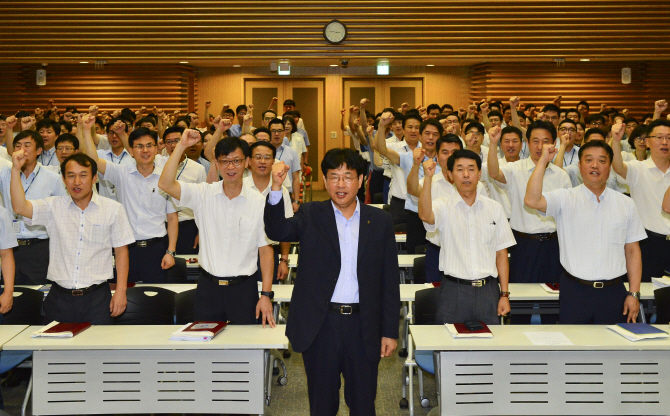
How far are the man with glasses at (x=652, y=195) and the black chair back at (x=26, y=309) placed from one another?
4854 millimetres

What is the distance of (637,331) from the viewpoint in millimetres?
3578

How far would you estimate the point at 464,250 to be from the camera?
3820mm

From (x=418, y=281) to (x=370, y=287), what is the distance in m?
2.16

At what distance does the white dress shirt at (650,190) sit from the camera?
5.27 m

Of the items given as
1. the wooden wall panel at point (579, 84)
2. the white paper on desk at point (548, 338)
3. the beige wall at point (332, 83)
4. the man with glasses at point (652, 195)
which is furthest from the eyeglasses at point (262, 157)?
the beige wall at point (332, 83)

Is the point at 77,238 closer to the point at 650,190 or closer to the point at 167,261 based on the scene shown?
the point at 167,261

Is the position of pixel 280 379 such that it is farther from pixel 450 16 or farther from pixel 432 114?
pixel 450 16

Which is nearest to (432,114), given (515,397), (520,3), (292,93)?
(520,3)

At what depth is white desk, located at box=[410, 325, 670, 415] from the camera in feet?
11.6

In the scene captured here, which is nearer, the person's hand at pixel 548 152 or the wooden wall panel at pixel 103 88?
the person's hand at pixel 548 152

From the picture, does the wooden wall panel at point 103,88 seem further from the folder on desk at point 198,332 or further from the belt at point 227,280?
the folder on desk at point 198,332

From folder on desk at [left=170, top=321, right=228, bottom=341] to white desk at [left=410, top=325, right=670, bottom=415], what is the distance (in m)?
1.21

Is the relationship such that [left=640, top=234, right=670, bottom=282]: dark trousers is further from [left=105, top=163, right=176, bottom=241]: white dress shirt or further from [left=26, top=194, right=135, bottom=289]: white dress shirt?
[left=26, top=194, right=135, bottom=289]: white dress shirt

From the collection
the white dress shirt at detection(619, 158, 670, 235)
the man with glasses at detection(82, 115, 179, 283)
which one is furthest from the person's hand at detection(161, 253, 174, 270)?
the white dress shirt at detection(619, 158, 670, 235)
